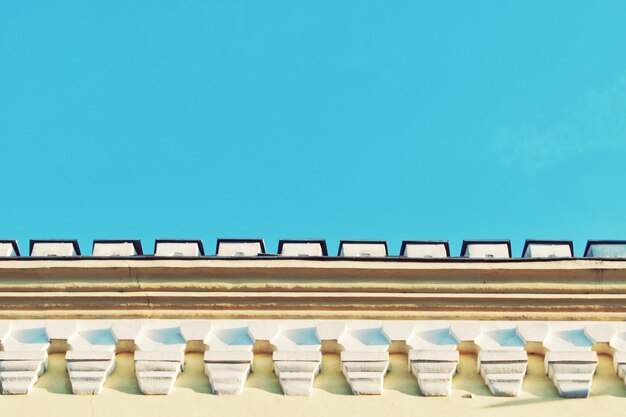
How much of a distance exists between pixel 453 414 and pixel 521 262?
157 centimetres

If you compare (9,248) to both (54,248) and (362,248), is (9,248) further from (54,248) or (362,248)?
(362,248)

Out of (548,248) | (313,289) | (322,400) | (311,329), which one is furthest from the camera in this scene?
(548,248)

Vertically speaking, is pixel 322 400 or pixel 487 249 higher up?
pixel 487 249

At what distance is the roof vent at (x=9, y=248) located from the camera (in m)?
8.76

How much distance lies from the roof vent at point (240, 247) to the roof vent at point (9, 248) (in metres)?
1.70

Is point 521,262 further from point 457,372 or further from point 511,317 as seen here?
point 457,372

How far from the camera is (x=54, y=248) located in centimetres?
880

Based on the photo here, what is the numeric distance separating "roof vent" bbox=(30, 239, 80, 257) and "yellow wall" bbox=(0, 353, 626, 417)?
136 cm

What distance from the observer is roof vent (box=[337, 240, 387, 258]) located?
8.78 metres

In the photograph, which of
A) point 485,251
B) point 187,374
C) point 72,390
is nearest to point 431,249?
point 485,251

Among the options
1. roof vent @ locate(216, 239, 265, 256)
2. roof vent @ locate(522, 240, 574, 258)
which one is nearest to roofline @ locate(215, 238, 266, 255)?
roof vent @ locate(216, 239, 265, 256)

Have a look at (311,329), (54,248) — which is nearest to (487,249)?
(311,329)

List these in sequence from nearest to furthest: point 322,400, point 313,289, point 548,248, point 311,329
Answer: point 322,400
point 311,329
point 313,289
point 548,248

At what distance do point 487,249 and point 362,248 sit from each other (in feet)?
3.44
